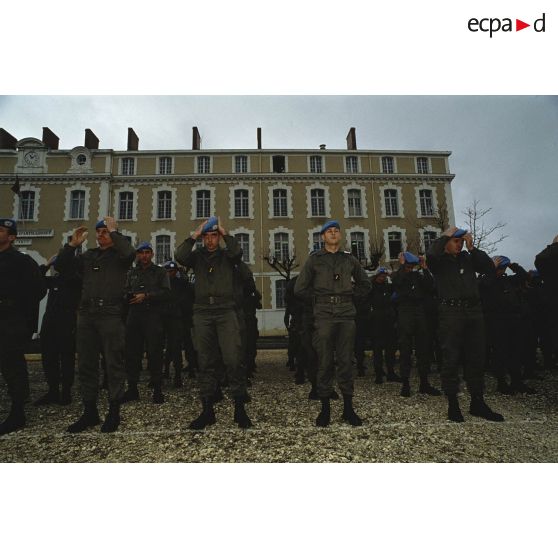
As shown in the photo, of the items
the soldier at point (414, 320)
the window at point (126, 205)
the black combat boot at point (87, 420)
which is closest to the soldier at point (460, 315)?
the soldier at point (414, 320)

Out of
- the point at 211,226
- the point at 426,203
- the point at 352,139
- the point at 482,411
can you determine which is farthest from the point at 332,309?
the point at 352,139

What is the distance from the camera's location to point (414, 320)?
559 centimetres

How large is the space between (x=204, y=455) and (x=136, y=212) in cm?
2561

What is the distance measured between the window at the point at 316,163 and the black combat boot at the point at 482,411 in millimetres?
24637

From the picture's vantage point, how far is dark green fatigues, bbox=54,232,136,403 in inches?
154

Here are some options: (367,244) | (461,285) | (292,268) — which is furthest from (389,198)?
(461,285)

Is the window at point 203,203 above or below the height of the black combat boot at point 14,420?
above

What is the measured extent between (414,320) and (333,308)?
2.10 meters

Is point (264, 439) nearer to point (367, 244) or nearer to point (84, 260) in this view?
point (84, 260)

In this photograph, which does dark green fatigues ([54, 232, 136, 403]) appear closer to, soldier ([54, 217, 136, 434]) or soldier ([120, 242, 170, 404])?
soldier ([54, 217, 136, 434])

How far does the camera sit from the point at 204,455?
3115 mm

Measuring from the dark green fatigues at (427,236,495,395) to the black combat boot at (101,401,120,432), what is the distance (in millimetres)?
3603

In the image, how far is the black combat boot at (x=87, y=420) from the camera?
3.76m

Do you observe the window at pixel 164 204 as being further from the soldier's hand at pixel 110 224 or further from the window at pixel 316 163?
the soldier's hand at pixel 110 224
